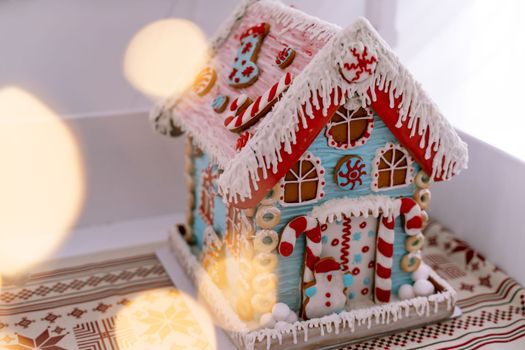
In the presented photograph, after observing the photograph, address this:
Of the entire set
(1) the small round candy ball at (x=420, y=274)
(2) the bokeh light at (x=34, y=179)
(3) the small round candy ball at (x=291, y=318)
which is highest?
(2) the bokeh light at (x=34, y=179)

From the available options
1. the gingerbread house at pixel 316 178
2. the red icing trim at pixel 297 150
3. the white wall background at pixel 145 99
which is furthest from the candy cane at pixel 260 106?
the white wall background at pixel 145 99

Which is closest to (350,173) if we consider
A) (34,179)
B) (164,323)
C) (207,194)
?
(207,194)

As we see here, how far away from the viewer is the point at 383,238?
1870 mm

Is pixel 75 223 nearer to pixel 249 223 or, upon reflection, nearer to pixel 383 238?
pixel 249 223

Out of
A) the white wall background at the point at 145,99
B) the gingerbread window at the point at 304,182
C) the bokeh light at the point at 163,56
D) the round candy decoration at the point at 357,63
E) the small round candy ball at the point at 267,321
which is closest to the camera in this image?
the round candy decoration at the point at 357,63

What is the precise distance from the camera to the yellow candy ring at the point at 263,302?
181 cm

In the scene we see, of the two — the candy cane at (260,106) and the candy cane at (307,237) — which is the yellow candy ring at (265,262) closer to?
the candy cane at (307,237)

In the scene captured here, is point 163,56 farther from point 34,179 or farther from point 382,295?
point 382,295

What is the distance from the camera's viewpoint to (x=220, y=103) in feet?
6.34

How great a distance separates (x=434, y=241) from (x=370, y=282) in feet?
1.97

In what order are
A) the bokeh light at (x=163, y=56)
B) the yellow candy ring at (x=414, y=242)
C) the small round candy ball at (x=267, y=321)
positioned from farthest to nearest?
the bokeh light at (x=163, y=56) < the yellow candy ring at (x=414, y=242) < the small round candy ball at (x=267, y=321)

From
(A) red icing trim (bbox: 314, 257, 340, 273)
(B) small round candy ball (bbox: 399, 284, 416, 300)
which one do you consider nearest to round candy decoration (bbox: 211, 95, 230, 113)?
(A) red icing trim (bbox: 314, 257, 340, 273)

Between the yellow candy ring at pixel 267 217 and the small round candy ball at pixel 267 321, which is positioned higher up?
the yellow candy ring at pixel 267 217

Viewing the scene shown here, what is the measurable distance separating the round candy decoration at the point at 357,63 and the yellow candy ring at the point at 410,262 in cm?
58
